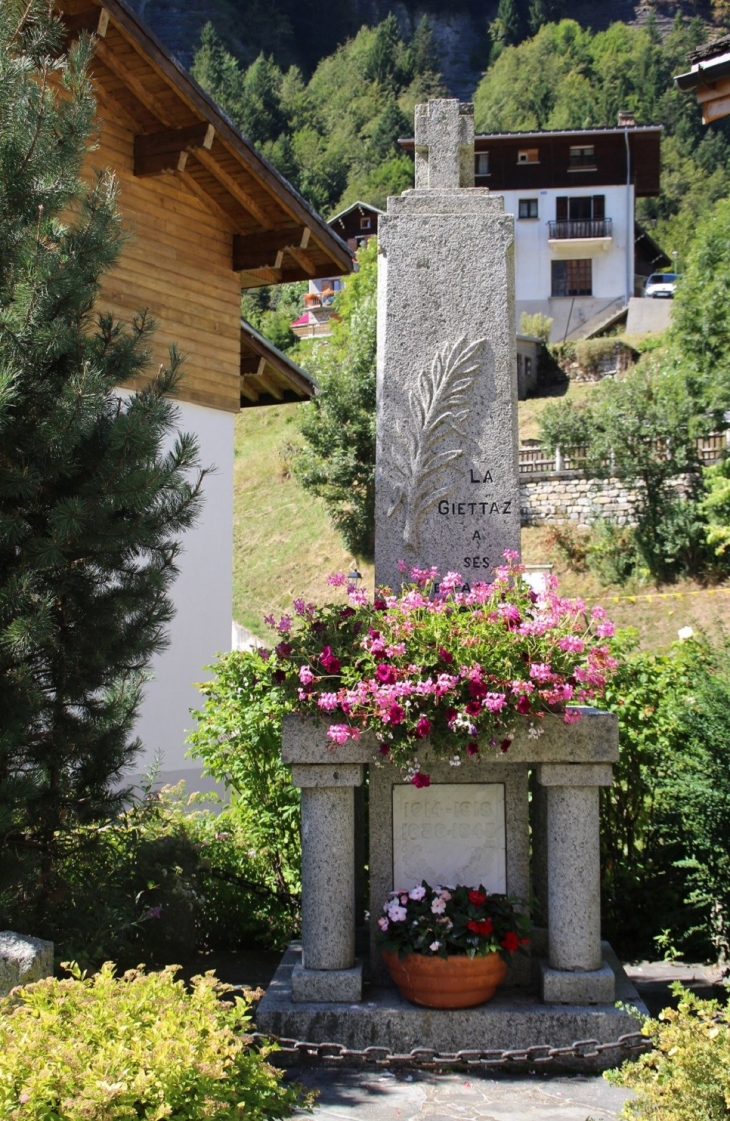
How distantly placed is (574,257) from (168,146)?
4643 cm

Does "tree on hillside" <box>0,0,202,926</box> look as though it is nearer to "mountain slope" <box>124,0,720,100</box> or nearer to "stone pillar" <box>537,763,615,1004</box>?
"stone pillar" <box>537,763,615,1004</box>

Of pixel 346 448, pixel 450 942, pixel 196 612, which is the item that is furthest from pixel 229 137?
pixel 346 448

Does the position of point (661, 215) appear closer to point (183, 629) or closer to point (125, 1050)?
point (183, 629)

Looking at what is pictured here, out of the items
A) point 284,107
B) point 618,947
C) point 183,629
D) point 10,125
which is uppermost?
point 284,107

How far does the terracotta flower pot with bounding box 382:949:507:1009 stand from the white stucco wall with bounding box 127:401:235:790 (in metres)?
6.09

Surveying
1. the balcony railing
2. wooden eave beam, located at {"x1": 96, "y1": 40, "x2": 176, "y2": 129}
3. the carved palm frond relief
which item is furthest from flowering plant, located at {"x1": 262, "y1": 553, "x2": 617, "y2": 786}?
the balcony railing

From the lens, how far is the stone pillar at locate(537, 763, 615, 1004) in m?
5.34

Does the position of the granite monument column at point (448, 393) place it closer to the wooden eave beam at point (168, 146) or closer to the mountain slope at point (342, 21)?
the wooden eave beam at point (168, 146)

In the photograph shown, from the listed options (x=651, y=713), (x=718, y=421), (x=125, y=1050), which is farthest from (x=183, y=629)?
(x=718, y=421)

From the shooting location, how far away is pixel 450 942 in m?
5.25

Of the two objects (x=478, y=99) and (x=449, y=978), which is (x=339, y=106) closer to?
(x=478, y=99)

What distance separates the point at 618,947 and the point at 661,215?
78272mm

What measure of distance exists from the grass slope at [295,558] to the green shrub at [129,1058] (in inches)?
746

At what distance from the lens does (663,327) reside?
48531 mm
